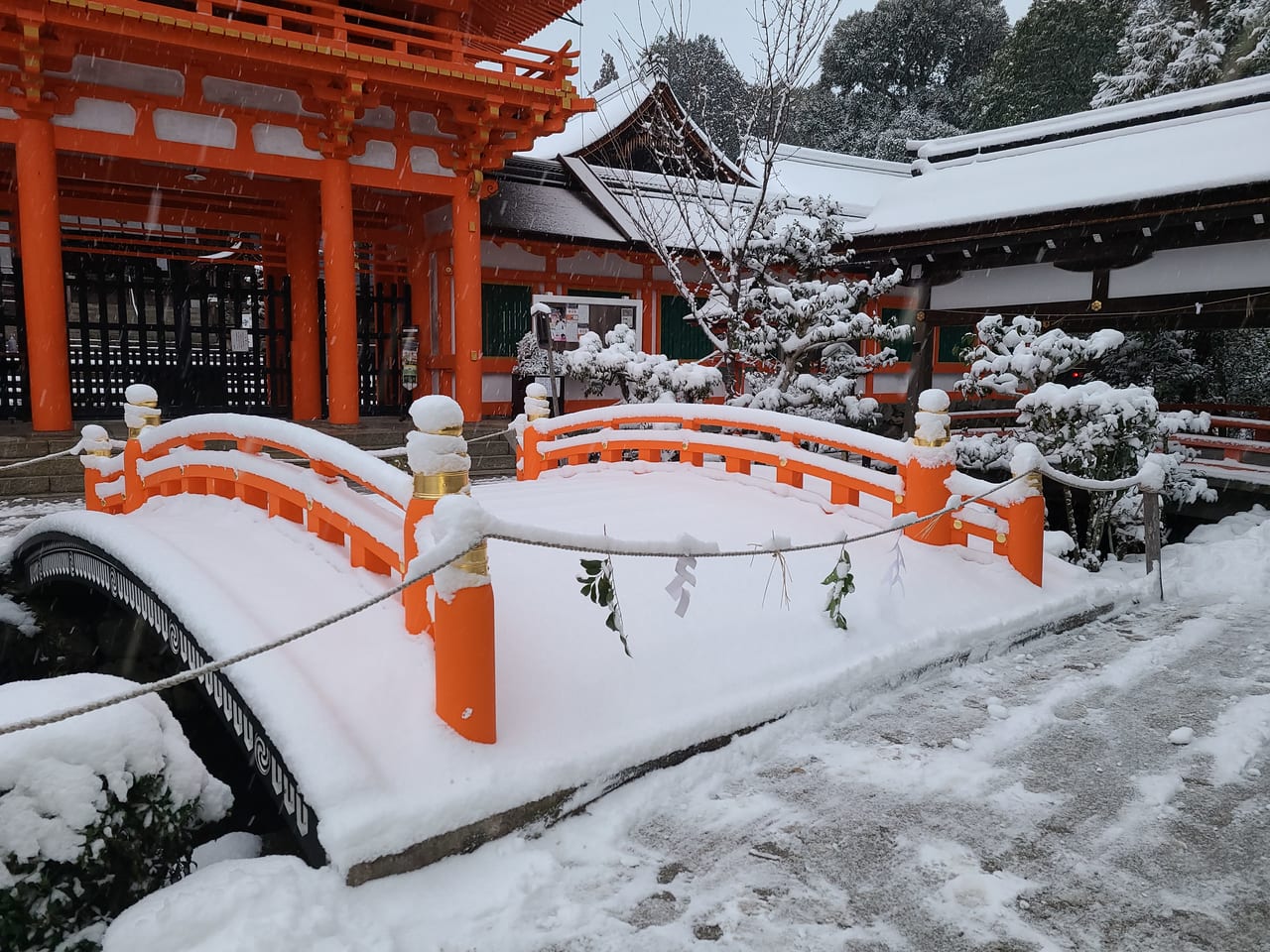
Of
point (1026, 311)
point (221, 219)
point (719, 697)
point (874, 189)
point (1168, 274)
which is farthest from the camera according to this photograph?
point (874, 189)

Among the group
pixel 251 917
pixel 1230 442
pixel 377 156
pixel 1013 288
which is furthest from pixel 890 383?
pixel 251 917

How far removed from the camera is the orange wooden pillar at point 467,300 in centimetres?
1136

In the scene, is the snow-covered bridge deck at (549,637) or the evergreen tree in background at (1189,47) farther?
the evergreen tree in background at (1189,47)

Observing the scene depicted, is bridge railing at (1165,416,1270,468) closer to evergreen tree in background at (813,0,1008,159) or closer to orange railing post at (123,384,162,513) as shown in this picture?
orange railing post at (123,384,162,513)

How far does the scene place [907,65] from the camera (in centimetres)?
3244

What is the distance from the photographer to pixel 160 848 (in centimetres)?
251

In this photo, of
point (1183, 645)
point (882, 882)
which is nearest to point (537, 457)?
point (1183, 645)

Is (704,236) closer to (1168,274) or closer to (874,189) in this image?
(1168,274)

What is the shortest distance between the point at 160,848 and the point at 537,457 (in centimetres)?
534

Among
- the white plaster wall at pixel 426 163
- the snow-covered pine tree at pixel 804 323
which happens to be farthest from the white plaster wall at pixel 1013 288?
the white plaster wall at pixel 426 163

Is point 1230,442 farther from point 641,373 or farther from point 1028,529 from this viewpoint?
point 641,373

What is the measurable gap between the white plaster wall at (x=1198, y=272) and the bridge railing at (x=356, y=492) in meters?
9.21

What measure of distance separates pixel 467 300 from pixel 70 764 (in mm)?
9703

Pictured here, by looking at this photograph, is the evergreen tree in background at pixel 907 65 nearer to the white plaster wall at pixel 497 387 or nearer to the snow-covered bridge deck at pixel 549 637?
the white plaster wall at pixel 497 387
